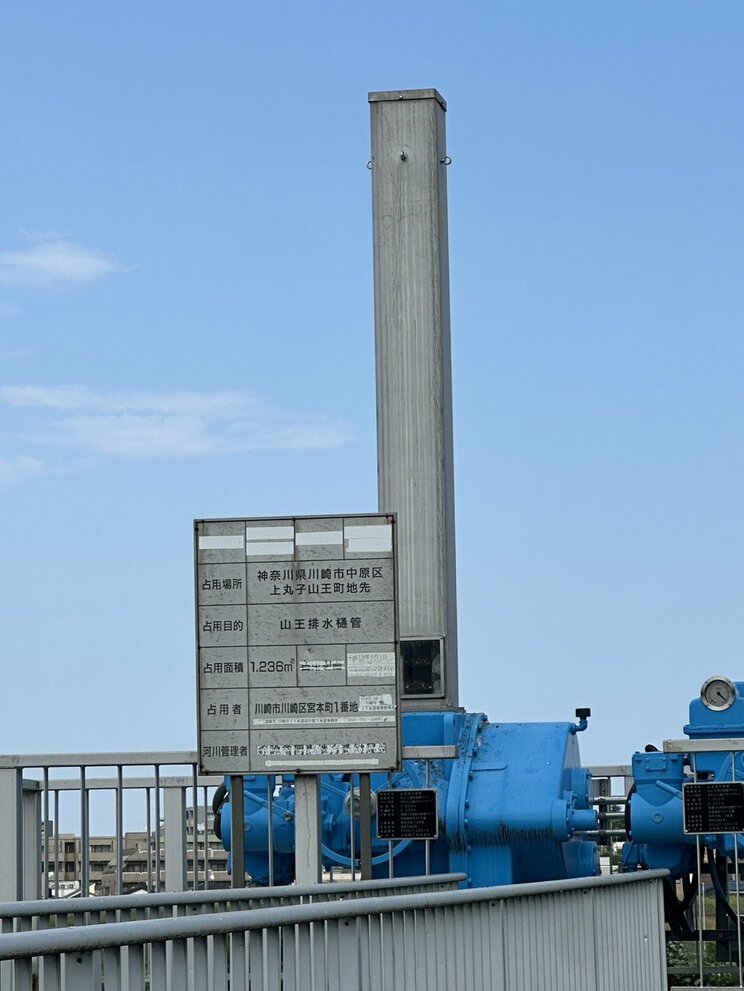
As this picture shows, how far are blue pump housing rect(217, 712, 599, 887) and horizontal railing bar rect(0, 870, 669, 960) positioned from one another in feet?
22.9

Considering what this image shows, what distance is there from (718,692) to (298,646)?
20.7 feet

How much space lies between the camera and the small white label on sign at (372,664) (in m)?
13.5

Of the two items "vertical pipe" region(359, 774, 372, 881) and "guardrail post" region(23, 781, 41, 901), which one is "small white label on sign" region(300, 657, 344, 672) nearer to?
"vertical pipe" region(359, 774, 372, 881)

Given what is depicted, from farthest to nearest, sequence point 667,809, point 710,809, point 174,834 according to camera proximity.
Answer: point 667,809 → point 174,834 → point 710,809

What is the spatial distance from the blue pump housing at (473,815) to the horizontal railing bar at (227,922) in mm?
6992

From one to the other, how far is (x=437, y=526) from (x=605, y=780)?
3166mm

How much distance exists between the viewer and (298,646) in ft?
44.7

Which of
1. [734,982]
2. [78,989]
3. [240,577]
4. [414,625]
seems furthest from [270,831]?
[78,989]

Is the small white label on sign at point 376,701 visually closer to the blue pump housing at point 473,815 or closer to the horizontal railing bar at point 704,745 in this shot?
the horizontal railing bar at point 704,745

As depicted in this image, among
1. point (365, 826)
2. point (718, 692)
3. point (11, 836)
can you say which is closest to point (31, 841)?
point (11, 836)

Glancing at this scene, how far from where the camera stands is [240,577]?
1376cm

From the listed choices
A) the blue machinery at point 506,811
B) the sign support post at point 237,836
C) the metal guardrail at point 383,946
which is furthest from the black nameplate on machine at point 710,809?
the sign support post at point 237,836

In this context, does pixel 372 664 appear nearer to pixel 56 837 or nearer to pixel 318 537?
pixel 318 537

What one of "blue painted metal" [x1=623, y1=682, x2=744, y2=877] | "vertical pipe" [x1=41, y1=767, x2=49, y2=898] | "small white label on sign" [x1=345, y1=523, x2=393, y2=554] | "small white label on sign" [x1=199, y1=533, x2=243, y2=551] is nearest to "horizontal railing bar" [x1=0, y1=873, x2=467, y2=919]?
"small white label on sign" [x1=345, y1=523, x2=393, y2=554]
